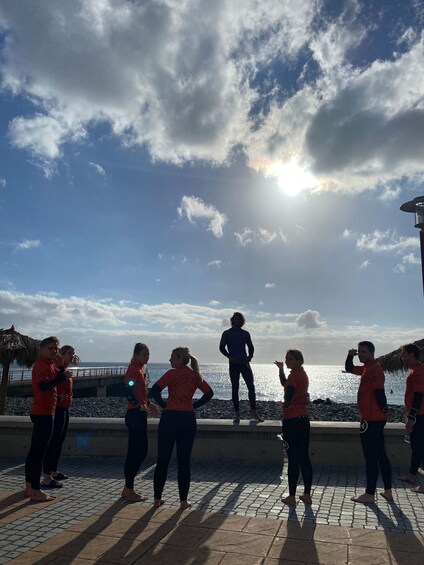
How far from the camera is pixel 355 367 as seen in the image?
20.9 feet

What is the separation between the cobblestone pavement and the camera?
4.73 metres

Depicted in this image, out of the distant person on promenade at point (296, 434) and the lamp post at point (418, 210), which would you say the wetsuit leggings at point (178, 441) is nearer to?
the distant person on promenade at point (296, 434)

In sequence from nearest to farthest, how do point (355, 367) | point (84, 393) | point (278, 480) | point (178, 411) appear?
point (178, 411), point (355, 367), point (278, 480), point (84, 393)

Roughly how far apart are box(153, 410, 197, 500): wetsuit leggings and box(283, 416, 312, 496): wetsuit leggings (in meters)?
1.25

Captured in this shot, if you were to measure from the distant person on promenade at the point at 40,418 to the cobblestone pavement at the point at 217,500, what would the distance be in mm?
216

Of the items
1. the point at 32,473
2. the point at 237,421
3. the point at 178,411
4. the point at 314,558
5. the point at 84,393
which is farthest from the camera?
the point at 84,393

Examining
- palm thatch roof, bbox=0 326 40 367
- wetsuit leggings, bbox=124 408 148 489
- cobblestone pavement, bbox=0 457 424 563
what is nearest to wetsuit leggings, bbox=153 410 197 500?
cobblestone pavement, bbox=0 457 424 563

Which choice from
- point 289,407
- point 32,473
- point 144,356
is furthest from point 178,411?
point 32,473

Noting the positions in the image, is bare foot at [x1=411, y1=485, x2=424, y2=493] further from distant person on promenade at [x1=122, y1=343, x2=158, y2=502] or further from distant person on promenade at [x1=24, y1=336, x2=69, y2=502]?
distant person on promenade at [x1=24, y1=336, x2=69, y2=502]

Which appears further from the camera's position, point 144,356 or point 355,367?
point 355,367

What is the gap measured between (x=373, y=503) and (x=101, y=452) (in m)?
4.91

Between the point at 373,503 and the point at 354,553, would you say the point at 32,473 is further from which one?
the point at 373,503

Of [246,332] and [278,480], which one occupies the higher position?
[246,332]

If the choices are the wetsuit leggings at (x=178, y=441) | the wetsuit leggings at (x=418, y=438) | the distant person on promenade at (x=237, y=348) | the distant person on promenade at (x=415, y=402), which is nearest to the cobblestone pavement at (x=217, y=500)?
the wetsuit leggings at (x=178, y=441)
